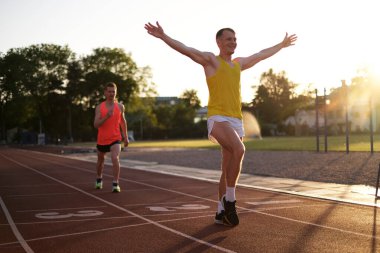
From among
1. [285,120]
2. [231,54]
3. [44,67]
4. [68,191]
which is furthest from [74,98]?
[231,54]

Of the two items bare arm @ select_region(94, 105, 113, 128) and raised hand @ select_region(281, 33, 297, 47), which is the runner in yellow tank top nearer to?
raised hand @ select_region(281, 33, 297, 47)

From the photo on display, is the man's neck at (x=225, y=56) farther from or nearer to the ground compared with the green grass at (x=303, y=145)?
farther from the ground

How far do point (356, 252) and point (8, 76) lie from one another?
75396mm

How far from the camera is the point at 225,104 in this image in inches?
247

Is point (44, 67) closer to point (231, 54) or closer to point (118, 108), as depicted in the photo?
point (118, 108)

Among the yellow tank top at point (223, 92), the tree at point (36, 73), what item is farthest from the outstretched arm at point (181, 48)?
the tree at point (36, 73)

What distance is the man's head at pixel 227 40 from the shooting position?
20.9ft

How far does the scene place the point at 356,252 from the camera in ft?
15.9

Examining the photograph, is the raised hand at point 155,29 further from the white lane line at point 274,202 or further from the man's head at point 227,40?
the white lane line at point 274,202

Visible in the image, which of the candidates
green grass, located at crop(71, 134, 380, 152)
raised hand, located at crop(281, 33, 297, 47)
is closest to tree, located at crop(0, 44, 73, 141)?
green grass, located at crop(71, 134, 380, 152)

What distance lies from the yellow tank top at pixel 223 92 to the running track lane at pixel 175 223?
144cm

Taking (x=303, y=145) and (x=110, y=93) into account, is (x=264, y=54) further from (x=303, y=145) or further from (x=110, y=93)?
(x=303, y=145)

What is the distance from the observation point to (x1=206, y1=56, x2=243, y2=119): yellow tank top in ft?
20.6

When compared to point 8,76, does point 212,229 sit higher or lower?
lower
